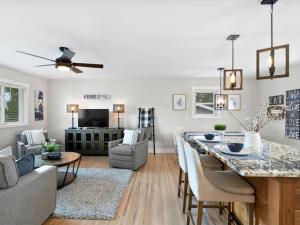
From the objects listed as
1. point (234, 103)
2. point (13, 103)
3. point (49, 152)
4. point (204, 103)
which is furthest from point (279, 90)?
point (13, 103)

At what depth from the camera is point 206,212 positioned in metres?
2.66

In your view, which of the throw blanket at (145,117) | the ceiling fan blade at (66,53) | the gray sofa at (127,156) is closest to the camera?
the ceiling fan blade at (66,53)

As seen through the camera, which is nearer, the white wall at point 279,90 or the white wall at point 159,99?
the white wall at point 279,90

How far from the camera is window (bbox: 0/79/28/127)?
476cm

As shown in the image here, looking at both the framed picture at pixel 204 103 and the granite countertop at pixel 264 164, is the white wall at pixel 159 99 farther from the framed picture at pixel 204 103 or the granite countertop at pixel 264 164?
the granite countertop at pixel 264 164

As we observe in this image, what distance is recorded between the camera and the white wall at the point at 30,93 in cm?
466

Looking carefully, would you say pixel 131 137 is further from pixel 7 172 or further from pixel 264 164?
pixel 264 164

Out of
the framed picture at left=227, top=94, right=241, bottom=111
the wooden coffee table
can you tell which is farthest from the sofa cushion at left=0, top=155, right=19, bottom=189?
the framed picture at left=227, top=94, right=241, bottom=111

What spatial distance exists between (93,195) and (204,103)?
15.2 feet

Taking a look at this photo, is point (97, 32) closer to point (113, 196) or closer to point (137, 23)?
point (137, 23)

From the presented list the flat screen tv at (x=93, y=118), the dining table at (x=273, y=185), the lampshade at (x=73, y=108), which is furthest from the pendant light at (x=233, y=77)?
the lampshade at (x=73, y=108)

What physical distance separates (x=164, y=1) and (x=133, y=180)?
3.17 m

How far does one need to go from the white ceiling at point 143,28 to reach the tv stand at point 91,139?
2460 mm

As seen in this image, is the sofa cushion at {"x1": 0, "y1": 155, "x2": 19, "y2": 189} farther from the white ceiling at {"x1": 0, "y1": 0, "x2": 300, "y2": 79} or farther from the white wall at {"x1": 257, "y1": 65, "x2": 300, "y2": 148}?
the white wall at {"x1": 257, "y1": 65, "x2": 300, "y2": 148}
